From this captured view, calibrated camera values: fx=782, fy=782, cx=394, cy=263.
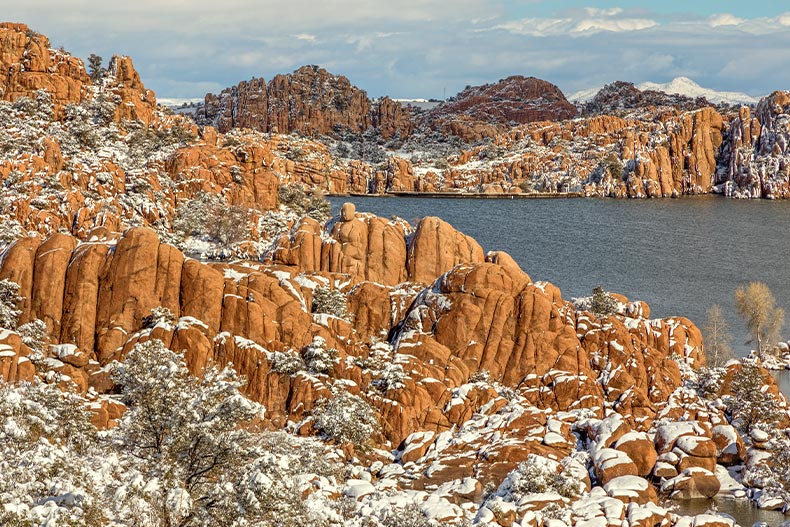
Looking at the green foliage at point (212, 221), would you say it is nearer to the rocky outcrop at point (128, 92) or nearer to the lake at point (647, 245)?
the lake at point (647, 245)

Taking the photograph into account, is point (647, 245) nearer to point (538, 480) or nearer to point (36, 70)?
point (538, 480)

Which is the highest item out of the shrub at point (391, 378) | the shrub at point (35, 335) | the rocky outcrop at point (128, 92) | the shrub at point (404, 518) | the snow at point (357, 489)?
the rocky outcrop at point (128, 92)

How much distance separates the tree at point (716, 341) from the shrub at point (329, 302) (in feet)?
104

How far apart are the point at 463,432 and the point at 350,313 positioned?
47.5 feet

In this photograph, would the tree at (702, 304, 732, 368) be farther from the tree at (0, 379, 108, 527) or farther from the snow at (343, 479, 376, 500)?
the tree at (0, 379, 108, 527)

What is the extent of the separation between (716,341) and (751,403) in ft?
68.6

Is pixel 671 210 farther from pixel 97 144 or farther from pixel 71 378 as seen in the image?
pixel 71 378

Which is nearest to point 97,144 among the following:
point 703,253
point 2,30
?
point 2,30

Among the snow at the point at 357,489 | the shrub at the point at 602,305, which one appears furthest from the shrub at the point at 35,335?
the shrub at the point at 602,305

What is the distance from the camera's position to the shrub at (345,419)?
140 ft

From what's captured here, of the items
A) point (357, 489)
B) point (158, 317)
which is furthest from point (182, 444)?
point (158, 317)

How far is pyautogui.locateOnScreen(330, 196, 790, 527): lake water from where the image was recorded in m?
86.9

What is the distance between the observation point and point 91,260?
52.0m

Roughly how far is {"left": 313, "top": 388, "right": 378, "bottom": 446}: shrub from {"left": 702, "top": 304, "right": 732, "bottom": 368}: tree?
34210 mm
